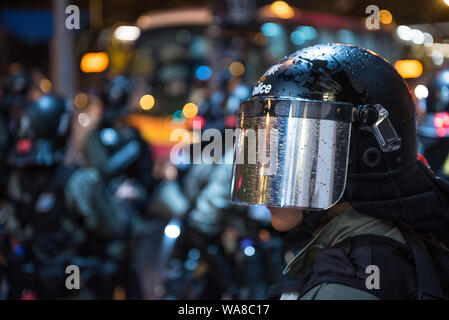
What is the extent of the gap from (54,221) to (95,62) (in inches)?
270

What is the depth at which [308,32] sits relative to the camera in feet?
36.8

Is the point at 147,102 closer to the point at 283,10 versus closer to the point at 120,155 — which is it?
the point at 283,10

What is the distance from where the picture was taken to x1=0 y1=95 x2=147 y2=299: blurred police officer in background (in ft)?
12.3

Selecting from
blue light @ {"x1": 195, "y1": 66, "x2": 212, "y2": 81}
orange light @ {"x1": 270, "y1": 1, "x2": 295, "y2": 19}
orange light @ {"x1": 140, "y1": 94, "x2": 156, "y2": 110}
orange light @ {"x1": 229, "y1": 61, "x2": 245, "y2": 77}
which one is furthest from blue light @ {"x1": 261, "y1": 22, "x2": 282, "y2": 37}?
orange light @ {"x1": 140, "y1": 94, "x2": 156, "y2": 110}

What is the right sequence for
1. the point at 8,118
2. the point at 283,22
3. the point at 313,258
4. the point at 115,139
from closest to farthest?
the point at 313,258, the point at 115,139, the point at 8,118, the point at 283,22

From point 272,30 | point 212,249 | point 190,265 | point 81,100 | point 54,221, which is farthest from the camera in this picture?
point 81,100

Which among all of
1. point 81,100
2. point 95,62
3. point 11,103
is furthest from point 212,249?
point 81,100

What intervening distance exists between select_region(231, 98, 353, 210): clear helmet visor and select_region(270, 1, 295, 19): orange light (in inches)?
357

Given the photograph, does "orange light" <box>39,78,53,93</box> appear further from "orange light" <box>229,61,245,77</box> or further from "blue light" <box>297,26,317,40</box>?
"blue light" <box>297,26,317,40</box>

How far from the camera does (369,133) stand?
6.04ft

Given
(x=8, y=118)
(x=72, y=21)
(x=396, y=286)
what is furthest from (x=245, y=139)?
(x=8, y=118)

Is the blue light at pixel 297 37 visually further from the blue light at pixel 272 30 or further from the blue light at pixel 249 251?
the blue light at pixel 249 251
